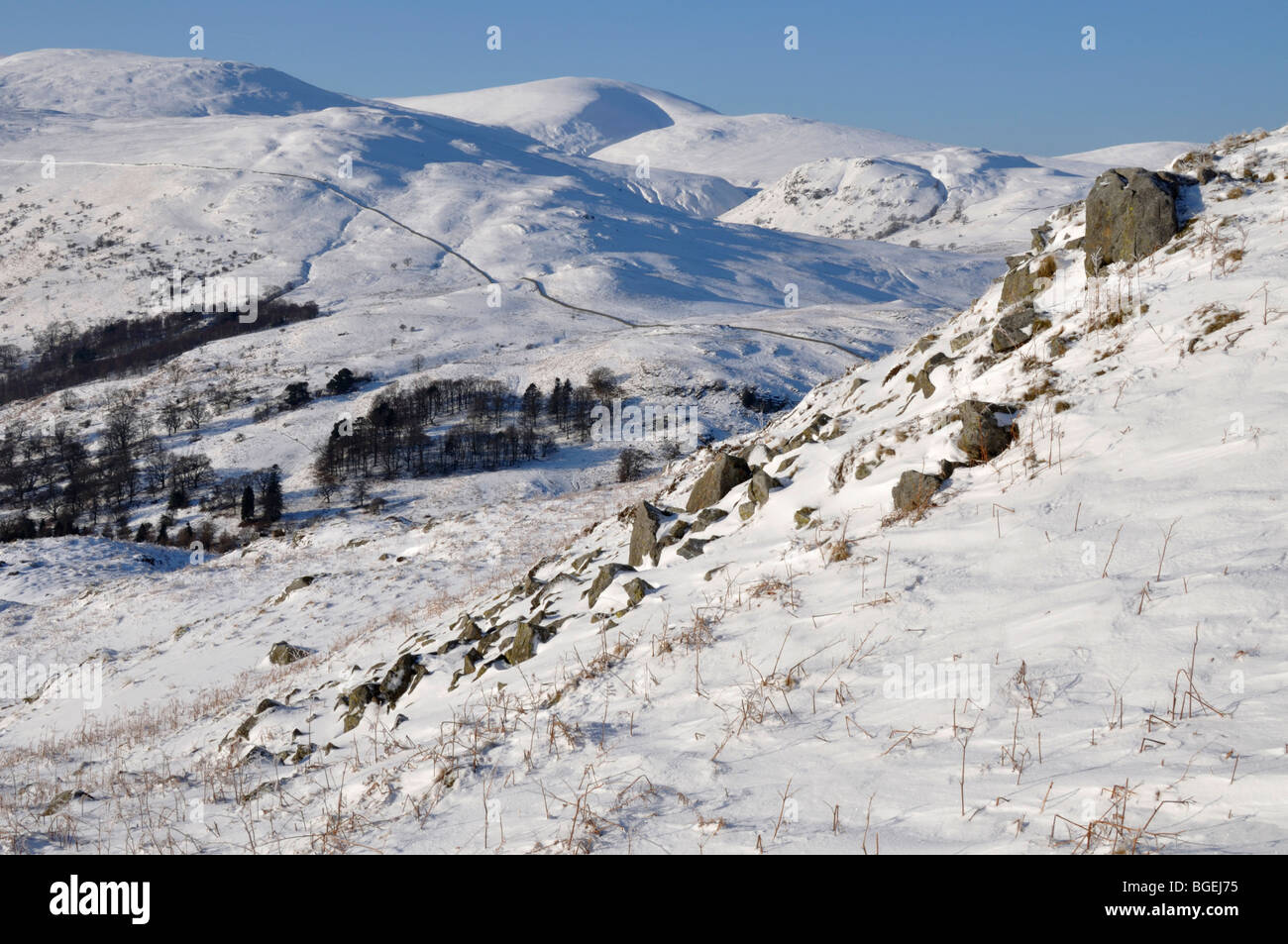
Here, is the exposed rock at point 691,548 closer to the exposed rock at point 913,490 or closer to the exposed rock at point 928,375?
the exposed rock at point 913,490

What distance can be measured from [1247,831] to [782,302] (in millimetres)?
125024

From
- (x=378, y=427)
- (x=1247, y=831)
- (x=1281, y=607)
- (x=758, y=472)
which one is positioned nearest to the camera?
(x=1247, y=831)

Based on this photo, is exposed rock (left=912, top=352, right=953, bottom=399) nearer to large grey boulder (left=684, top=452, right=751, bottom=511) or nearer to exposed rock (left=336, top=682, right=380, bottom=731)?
large grey boulder (left=684, top=452, right=751, bottom=511)

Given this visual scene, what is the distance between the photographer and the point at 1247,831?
3.46m

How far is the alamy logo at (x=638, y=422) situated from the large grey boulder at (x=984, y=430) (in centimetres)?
5756

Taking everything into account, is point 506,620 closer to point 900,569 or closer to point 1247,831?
point 900,569

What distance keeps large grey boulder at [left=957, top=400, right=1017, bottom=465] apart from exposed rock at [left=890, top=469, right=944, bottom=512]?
53 centimetres

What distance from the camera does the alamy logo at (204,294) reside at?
119 metres

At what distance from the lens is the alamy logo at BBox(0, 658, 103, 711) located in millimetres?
17891

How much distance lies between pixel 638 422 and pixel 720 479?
58890 millimetres

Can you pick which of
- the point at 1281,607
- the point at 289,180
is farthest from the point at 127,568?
the point at 289,180
